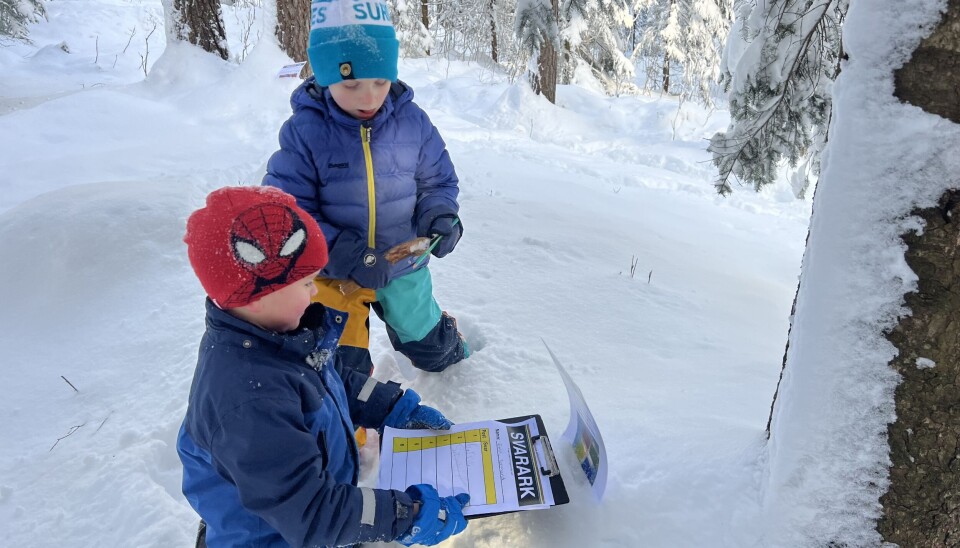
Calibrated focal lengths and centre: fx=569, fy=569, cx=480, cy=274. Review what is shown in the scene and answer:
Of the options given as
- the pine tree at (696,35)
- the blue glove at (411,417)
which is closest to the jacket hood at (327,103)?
the blue glove at (411,417)

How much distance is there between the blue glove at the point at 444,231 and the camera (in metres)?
2.39

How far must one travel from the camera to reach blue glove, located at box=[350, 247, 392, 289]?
A: 220 cm

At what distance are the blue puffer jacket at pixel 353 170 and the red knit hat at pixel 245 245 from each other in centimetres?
85

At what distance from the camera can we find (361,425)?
210cm

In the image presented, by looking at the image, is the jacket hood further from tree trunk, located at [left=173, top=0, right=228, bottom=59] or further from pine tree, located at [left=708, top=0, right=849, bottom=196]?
tree trunk, located at [left=173, top=0, right=228, bottom=59]

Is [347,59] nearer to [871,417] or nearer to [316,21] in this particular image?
[316,21]

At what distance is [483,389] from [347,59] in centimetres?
143

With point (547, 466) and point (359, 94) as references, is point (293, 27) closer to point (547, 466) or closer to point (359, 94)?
point (359, 94)

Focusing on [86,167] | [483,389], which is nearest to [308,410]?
[483,389]

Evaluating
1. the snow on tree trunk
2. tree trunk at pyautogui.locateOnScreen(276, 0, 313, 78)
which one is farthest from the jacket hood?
tree trunk at pyautogui.locateOnScreen(276, 0, 313, 78)

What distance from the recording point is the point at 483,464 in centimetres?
188

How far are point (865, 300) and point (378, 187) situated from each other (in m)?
1.70

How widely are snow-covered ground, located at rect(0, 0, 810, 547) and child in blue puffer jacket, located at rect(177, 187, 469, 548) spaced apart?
1.76 feet

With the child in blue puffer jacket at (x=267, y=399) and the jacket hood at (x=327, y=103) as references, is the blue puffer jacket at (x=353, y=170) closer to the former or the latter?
the jacket hood at (x=327, y=103)
